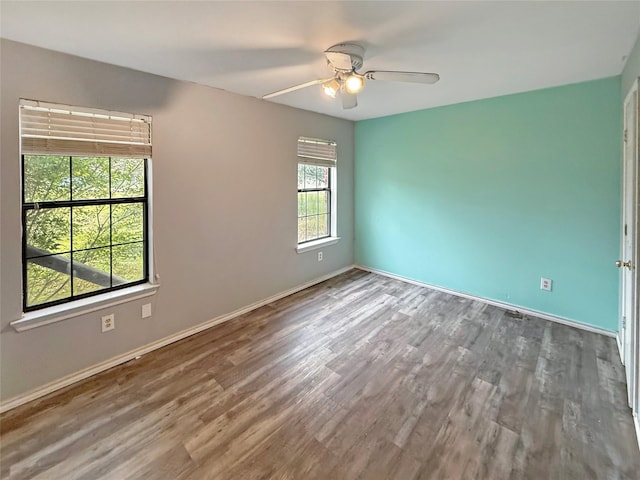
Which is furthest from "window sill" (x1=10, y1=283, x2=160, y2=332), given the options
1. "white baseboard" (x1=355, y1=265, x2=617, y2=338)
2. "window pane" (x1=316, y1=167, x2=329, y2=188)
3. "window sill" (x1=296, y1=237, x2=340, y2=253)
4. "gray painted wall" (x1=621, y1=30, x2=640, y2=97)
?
"gray painted wall" (x1=621, y1=30, x2=640, y2=97)

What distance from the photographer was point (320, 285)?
14.6 ft

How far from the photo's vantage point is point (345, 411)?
6.81 feet

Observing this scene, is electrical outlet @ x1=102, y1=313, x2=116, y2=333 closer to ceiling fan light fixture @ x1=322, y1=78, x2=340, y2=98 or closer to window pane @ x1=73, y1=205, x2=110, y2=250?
window pane @ x1=73, y1=205, x2=110, y2=250

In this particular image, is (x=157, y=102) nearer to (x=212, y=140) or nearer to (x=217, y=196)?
(x=212, y=140)

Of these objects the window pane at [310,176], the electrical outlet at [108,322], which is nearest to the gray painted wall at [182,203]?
the electrical outlet at [108,322]

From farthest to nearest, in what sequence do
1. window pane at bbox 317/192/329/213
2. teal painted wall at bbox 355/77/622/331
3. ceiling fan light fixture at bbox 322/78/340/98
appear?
window pane at bbox 317/192/329/213, teal painted wall at bbox 355/77/622/331, ceiling fan light fixture at bbox 322/78/340/98

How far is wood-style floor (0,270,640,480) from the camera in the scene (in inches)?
66.2

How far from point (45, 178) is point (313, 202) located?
2.92m

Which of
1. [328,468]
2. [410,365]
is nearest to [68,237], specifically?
[328,468]

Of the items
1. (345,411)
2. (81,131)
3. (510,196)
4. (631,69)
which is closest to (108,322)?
(81,131)

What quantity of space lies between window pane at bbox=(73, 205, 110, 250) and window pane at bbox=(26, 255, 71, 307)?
157 millimetres

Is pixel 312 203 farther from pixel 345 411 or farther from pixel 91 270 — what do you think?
pixel 345 411

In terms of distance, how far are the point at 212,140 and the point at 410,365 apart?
2.71 metres

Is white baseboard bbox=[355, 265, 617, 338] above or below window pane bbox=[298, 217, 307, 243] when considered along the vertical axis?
below
